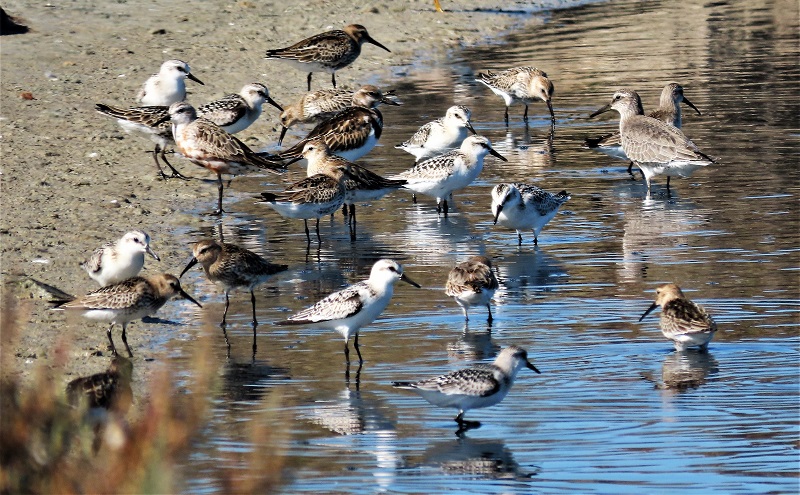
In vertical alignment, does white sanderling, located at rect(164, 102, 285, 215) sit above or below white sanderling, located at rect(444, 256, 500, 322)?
above

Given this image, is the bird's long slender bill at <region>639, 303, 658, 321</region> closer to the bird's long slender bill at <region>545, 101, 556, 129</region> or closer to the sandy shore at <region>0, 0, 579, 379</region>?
the sandy shore at <region>0, 0, 579, 379</region>

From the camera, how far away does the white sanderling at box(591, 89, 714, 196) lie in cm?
1686

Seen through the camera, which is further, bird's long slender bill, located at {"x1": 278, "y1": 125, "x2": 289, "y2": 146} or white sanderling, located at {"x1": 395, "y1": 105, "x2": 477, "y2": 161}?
bird's long slender bill, located at {"x1": 278, "y1": 125, "x2": 289, "y2": 146}

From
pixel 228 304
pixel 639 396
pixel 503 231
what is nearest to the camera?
pixel 639 396

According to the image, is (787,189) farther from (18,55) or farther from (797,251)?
(18,55)

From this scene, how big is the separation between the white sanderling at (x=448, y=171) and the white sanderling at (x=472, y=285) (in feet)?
12.9

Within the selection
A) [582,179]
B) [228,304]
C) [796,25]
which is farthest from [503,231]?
[796,25]

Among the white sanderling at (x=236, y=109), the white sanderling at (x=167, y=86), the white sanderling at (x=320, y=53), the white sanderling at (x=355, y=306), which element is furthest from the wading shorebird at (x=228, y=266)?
the white sanderling at (x=320, y=53)

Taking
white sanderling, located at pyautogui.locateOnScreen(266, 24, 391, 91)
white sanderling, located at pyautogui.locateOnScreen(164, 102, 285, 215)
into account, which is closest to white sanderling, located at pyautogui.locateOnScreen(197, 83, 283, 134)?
white sanderling, located at pyautogui.locateOnScreen(164, 102, 285, 215)

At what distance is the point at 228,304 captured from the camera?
11.9 m

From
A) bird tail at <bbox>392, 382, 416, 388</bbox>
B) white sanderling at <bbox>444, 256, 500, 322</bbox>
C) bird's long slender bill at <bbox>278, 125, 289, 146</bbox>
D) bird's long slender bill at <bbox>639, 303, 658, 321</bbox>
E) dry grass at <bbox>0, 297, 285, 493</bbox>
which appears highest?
dry grass at <bbox>0, 297, 285, 493</bbox>

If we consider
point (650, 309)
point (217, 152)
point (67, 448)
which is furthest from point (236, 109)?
point (67, 448)

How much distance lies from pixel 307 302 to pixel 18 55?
12.7 metres

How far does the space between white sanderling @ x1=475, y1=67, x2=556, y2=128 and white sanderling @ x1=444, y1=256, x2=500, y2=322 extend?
10084 millimetres
